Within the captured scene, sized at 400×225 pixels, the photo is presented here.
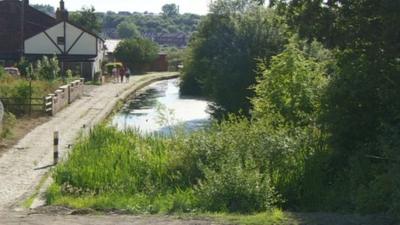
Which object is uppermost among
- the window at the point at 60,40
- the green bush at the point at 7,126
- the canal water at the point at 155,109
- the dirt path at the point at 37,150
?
the window at the point at 60,40

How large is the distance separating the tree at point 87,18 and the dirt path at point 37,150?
4372cm

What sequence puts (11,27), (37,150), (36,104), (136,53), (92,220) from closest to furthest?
1. (92,220)
2. (37,150)
3. (36,104)
4. (11,27)
5. (136,53)

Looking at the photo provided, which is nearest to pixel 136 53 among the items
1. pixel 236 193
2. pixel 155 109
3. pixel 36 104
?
pixel 155 109

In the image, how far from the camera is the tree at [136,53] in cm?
8362

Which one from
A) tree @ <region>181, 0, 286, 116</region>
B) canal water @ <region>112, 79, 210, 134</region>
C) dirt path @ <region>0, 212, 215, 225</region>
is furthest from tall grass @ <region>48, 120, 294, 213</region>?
tree @ <region>181, 0, 286, 116</region>

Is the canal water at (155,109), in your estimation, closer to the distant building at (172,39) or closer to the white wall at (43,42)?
the white wall at (43,42)

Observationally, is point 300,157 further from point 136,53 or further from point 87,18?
point 87,18

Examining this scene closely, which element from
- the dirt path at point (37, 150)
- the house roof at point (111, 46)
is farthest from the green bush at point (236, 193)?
the house roof at point (111, 46)

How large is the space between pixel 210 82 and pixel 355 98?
30545 millimetres

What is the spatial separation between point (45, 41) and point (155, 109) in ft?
76.6

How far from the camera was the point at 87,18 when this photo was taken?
8594 centimetres

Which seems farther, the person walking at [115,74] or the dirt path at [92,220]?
the person walking at [115,74]

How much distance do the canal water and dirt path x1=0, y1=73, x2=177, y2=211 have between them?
150 centimetres

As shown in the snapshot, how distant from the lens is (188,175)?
14.5 m
